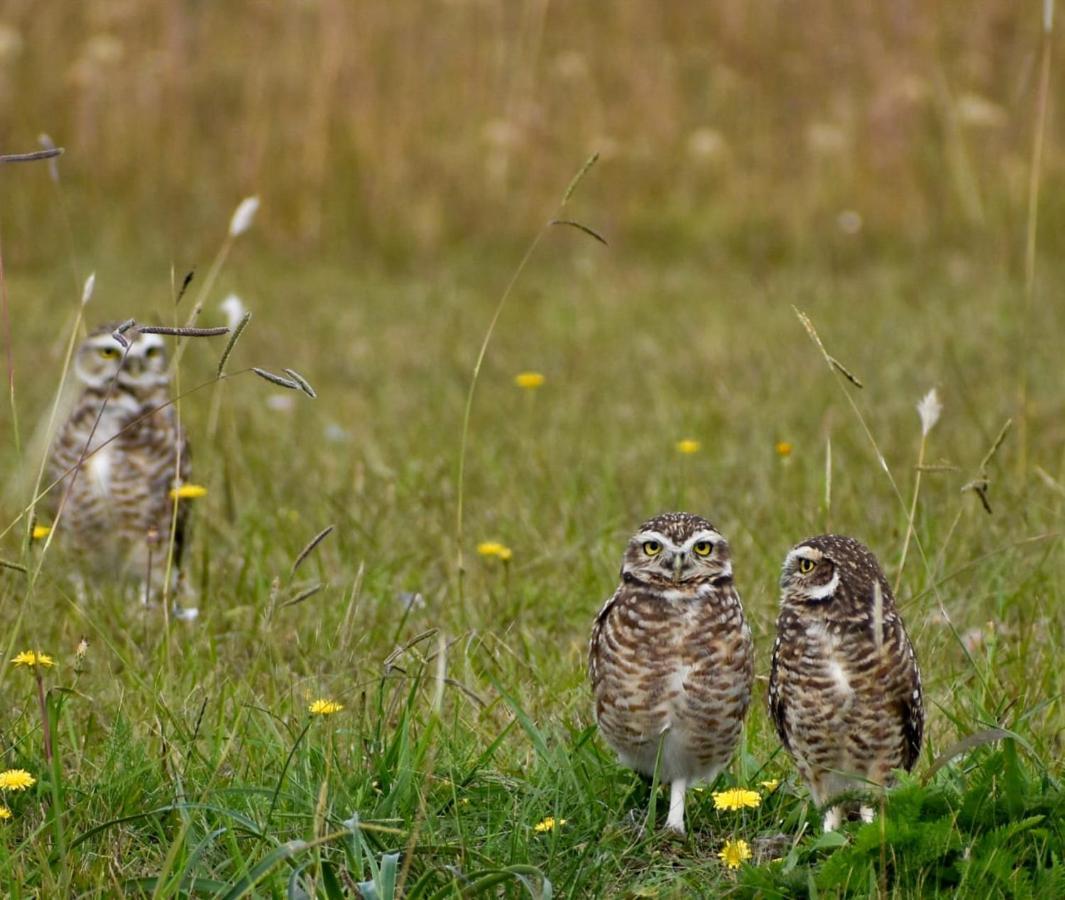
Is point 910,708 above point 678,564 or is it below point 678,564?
below

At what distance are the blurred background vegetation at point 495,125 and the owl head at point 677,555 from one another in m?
7.25

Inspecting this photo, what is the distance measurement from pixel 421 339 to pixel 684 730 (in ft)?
18.6

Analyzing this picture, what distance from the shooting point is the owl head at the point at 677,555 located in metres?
3.23

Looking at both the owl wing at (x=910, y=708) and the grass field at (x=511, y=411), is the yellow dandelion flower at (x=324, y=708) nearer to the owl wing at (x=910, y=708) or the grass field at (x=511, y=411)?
the grass field at (x=511, y=411)

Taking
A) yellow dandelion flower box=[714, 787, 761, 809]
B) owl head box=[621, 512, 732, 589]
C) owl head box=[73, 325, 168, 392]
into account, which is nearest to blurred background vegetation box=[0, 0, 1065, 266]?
owl head box=[73, 325, 168, 392]

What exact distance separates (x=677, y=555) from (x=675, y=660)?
20cm

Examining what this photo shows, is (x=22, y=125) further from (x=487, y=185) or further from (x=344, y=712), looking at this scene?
(x=344, y=712)

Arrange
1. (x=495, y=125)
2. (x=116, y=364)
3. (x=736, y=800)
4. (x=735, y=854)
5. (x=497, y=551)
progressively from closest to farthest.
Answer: (x=735, y=854) < (x=736, y=800) < (x=497, y=551) < (x=116, y=364) < (x=495, y=125)

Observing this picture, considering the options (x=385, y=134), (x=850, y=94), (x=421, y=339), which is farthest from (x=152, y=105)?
(x=850, y=94)

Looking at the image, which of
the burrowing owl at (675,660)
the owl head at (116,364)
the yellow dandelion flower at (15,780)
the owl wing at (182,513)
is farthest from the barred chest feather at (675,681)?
the owl head at (116,364)

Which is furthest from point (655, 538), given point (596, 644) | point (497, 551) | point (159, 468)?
point (159, 468)

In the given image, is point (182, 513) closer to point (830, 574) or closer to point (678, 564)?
point (678, 564)

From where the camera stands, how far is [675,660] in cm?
314

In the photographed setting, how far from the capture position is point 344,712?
143 inches
